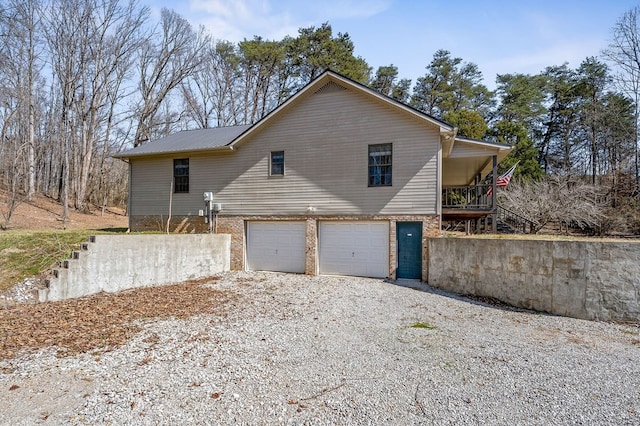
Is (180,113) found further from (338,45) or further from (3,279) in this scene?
(3,279)

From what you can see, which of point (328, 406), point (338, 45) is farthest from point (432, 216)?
point (338, 45)

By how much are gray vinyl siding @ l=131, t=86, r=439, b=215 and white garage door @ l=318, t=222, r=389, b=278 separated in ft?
2.08

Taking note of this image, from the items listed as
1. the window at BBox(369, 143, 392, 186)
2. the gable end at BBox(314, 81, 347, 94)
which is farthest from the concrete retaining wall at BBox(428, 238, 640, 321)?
the gable end at BBox(314, 81, 347, 94)

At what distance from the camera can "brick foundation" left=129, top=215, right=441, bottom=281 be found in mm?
11266

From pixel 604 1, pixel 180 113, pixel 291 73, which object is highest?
pixel 291 73

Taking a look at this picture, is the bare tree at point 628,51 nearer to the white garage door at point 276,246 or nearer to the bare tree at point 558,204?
the bare tree at point 558,204

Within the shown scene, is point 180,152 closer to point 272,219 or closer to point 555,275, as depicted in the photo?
point 272,219

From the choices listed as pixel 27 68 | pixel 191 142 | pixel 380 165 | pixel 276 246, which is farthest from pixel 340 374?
pixel 27 68

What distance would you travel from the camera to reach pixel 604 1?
30.0 ft

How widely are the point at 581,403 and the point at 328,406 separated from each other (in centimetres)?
298

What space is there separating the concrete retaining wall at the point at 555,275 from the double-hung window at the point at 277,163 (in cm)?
683

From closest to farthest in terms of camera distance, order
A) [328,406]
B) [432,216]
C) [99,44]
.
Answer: [328,406] → [432,216] → [99,44]

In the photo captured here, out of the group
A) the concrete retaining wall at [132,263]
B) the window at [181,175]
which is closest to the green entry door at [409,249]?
the concrete retaining wall at [132,263]

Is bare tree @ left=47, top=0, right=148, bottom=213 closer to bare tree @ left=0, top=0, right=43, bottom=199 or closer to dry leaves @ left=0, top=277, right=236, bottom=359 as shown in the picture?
bare tree @ left=0, top=0, right=43, bottom=199
